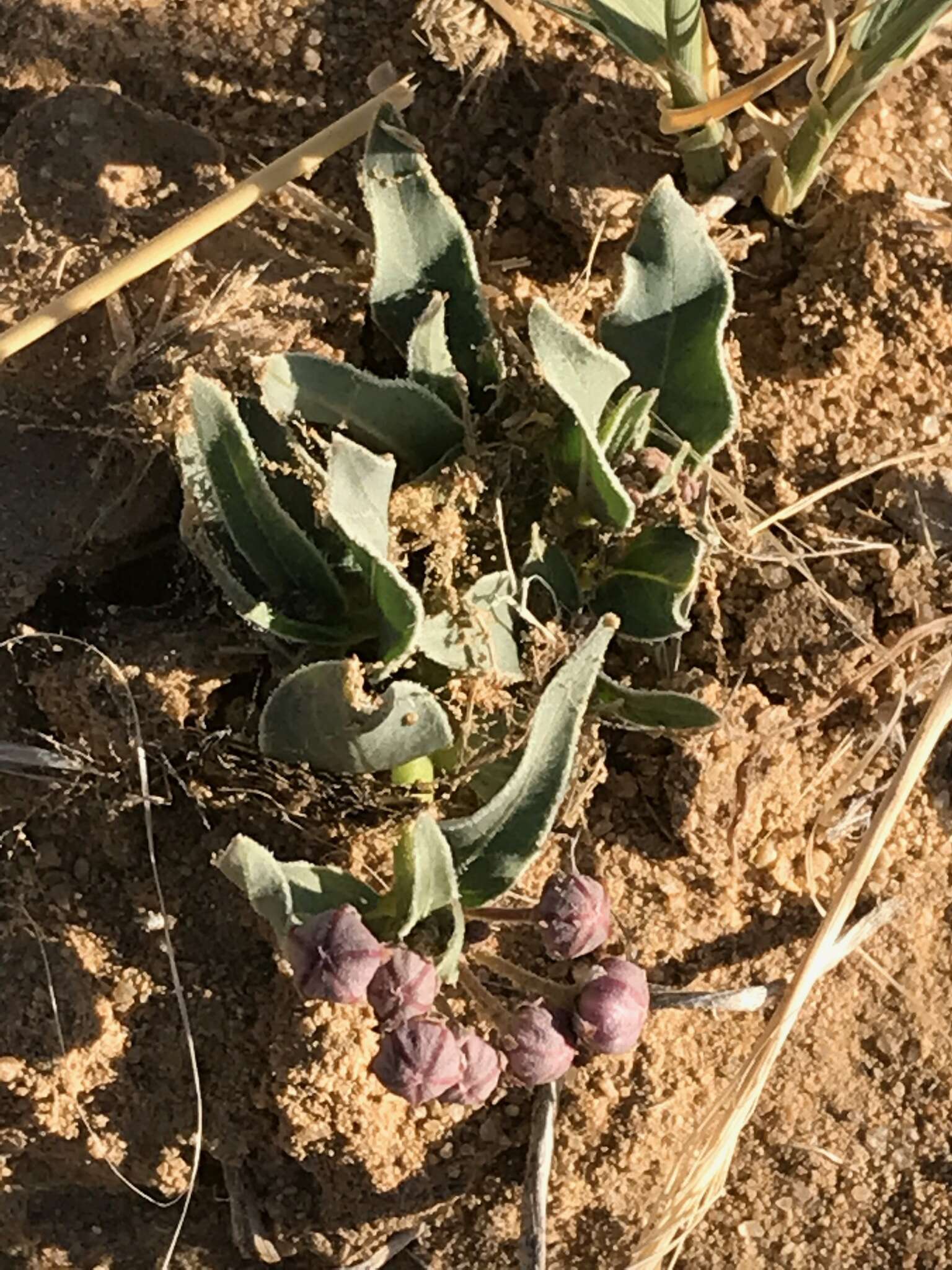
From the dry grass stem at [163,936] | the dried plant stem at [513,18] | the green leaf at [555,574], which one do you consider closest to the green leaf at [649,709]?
the green leaf at [555,574]

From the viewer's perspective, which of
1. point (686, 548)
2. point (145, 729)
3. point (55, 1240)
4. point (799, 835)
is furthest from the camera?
point (55, 1240)

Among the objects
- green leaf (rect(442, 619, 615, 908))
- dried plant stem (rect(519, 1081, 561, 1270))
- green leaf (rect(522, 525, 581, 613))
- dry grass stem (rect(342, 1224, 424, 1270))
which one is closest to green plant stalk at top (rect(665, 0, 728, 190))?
green leaf (rect(522, 525, 581, 613))

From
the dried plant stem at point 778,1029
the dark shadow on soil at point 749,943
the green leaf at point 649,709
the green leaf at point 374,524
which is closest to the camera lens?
the green leaf at point 374,524

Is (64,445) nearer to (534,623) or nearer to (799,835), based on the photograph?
(534,623)

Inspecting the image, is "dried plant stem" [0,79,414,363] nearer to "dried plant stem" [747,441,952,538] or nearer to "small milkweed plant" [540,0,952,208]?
"small milkweed plant" [540,0,952,208]

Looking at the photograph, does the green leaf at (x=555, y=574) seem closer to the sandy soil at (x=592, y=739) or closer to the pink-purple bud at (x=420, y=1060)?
the sandy soil at (x=592, y=739)

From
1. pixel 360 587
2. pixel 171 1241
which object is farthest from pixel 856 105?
pixel 171 1241
